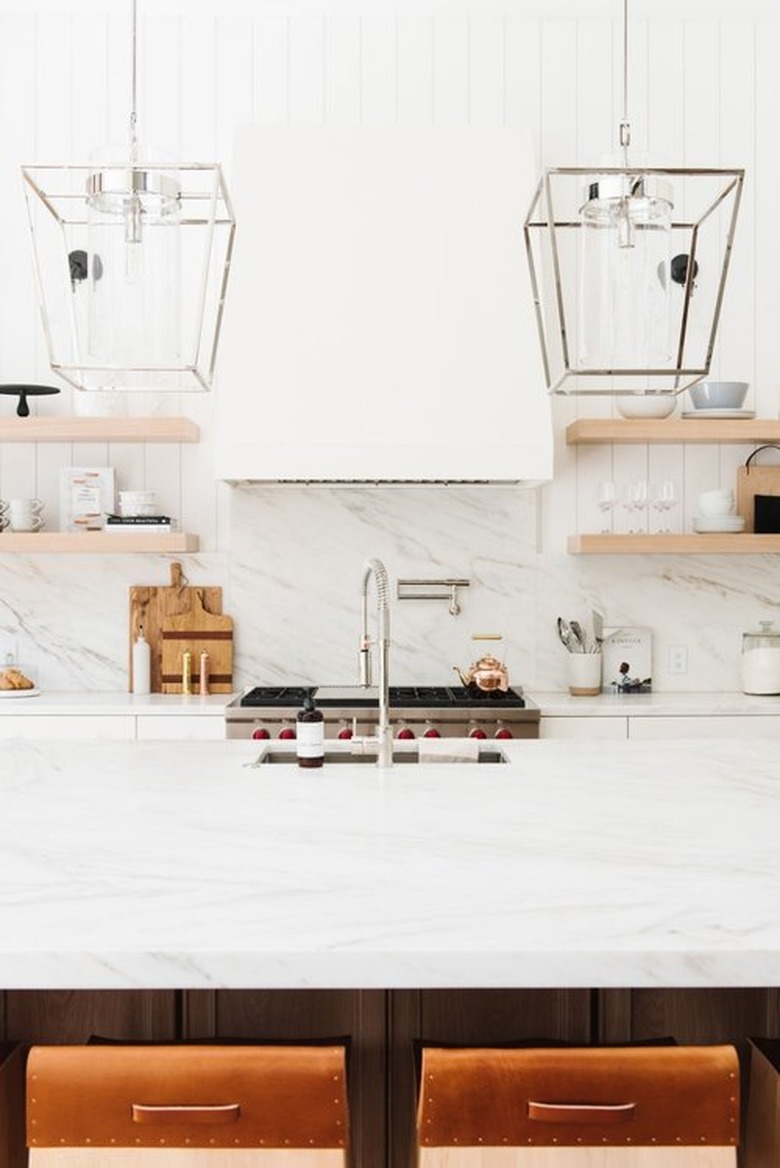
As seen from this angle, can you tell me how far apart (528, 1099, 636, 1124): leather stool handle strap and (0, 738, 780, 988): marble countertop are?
187mm

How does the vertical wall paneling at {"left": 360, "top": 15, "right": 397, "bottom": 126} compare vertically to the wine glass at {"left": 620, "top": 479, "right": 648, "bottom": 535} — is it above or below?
above

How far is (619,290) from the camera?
74.1 inches

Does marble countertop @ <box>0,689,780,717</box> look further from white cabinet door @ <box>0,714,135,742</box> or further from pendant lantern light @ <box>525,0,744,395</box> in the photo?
pendant lantern light @ <box>525,0,744,395</box>

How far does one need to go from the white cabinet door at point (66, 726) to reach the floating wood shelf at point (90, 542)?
0.62 m

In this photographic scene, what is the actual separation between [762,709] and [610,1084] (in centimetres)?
288

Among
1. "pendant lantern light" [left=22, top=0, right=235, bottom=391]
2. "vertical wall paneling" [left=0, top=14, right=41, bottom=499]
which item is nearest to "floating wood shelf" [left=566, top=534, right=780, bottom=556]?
"vertical wall paneling" [left=0, top=14, right=41, bottom=499]

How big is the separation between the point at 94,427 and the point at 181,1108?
3.23m

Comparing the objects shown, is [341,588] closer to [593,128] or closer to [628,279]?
[593,128]

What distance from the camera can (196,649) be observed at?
4.60 meters

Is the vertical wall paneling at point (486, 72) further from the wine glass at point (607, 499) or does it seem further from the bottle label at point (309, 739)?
the bottle label at point (309, 739)

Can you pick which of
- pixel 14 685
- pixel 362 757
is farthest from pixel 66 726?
pixel 362 757

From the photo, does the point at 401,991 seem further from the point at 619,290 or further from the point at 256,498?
the point at 256,498

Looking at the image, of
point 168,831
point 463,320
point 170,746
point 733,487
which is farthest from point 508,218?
point 168,831

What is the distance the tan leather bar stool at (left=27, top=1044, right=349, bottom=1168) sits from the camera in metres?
1.45
